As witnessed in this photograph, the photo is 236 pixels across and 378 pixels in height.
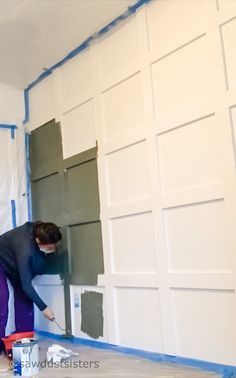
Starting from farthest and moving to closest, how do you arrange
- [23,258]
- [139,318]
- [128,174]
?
[23,258] → [128,174] → [139,318]

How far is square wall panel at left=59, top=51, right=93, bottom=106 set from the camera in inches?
120

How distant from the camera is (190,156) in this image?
2275mm

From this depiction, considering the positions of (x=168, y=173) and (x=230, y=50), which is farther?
(x=168, y=173)

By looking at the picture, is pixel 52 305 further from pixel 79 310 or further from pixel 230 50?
pixel 230 50

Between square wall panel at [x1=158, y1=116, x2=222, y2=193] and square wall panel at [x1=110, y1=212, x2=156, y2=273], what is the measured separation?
0.29 m

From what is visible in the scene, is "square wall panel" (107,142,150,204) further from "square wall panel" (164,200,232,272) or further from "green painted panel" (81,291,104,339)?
"green painted panel" (81,291,104,339)

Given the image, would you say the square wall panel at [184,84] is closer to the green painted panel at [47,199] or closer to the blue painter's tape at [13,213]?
the green painted panel at [47,199]

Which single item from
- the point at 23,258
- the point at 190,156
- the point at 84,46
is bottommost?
the point at 23,258

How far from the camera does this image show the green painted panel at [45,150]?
3.37 m

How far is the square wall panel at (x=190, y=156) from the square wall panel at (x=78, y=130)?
723mm

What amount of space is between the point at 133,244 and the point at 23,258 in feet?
2.70

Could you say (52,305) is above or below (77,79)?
below

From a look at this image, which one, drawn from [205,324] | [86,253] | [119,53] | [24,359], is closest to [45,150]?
[86,253]

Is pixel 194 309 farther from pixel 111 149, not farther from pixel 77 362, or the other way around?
pixel 111 149
